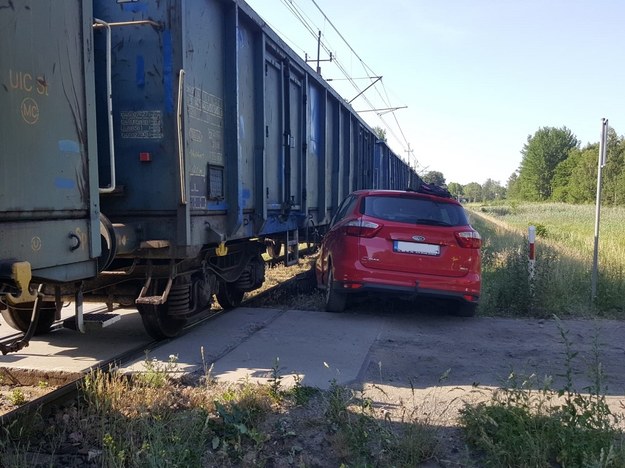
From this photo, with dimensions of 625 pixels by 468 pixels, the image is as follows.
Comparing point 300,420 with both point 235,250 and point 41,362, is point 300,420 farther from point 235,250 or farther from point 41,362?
point 235,250

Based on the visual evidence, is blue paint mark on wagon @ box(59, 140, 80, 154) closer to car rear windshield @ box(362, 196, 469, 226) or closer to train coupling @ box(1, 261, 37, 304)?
train coupling @ box(1, 261, 37, 304)

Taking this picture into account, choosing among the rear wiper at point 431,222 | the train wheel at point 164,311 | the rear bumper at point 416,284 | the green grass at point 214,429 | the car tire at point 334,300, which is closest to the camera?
the green grass at point 214,429

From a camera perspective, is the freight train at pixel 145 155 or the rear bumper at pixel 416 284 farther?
the rear bumper at pixel 416 284

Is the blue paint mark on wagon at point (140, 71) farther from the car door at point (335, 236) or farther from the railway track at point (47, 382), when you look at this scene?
the car door at point (335, 236)

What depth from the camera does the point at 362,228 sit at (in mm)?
6707

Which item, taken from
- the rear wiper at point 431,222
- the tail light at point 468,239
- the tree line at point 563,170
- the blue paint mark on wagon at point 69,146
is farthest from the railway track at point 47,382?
the tree line at point 563,170

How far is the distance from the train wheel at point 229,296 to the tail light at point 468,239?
3.21m

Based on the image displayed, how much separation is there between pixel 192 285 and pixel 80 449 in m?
2.61

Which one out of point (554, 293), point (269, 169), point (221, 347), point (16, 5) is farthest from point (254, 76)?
point (554, 293)

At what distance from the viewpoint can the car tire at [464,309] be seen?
278 inches

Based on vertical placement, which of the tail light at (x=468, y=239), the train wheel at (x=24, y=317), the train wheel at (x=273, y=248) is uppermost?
the tail light at (x=468, y=239)

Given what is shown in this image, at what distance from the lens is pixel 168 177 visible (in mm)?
4973

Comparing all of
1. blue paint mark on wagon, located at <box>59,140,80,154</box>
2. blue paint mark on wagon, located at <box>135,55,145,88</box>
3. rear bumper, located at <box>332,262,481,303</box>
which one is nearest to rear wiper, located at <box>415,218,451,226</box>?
rear bumper, located at <box>332,262,481,303</box>

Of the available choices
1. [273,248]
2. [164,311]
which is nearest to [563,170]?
[273,248]
